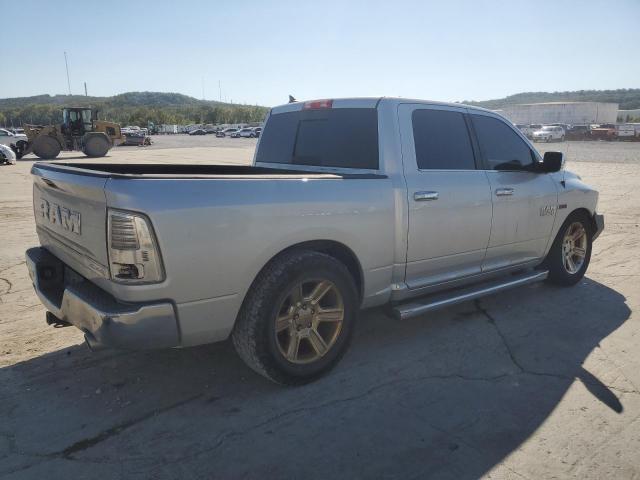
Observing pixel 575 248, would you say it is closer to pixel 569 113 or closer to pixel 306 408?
pixel 306 408

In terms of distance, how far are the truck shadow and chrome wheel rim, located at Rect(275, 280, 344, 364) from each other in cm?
23

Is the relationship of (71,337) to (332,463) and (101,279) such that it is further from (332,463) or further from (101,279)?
(332,463)

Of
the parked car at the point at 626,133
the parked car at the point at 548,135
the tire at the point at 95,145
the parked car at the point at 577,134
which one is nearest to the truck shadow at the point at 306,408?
the tire at the point at 95,145

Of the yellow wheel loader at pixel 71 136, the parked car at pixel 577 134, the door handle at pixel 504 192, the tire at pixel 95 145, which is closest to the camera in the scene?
the door handle at pixel 504 192

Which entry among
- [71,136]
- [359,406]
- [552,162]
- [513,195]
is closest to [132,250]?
[359,406]

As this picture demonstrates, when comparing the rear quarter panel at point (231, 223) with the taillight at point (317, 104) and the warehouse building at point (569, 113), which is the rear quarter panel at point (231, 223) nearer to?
the taillight at point (317, 104)

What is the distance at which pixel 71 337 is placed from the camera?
397 cm

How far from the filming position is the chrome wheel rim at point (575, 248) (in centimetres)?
537

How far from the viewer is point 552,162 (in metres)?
4.52

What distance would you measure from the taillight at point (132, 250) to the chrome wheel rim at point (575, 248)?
446cm

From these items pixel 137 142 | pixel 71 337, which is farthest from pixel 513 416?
pixel 137 142

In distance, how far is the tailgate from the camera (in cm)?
262

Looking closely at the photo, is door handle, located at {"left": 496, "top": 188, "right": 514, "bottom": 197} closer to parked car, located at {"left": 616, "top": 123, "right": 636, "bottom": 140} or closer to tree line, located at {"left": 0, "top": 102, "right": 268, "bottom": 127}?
parked car, located at {"left": 616, "top": 123, "right": 636, "bottom": 140}

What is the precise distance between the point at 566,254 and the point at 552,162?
52.9 inches
